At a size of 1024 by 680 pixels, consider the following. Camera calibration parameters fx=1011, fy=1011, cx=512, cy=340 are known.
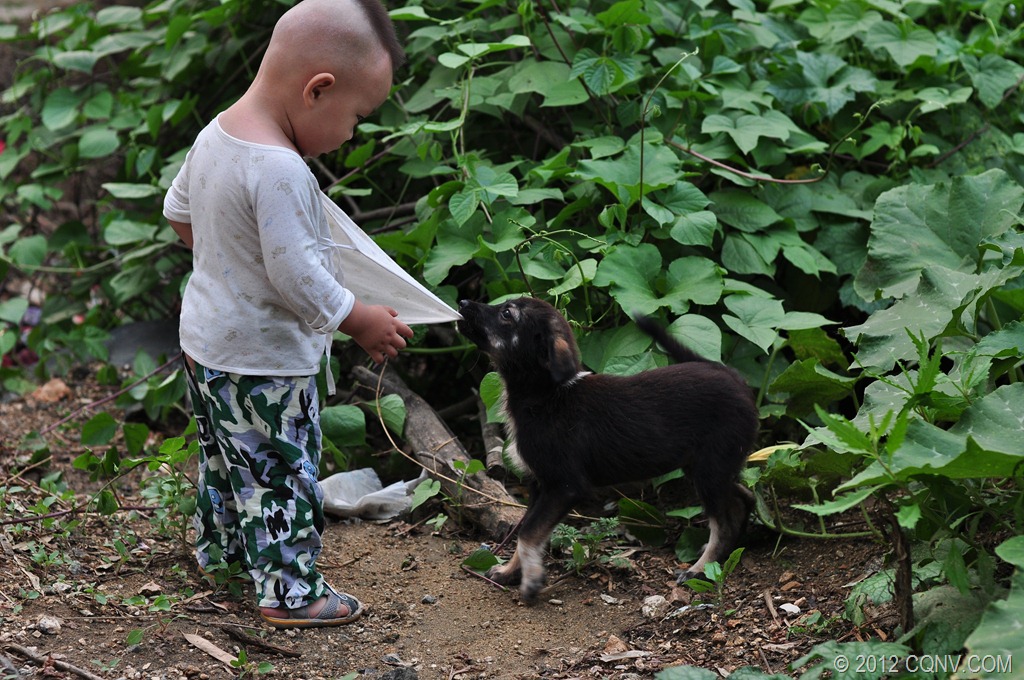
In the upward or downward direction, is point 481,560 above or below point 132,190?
below

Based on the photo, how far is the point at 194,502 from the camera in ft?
12.7

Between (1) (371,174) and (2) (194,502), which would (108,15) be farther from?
(2) (194,502)

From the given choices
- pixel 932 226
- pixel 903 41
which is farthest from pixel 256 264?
pixel 903 41

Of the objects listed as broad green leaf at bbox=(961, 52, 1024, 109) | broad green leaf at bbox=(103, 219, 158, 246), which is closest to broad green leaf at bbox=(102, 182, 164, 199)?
broad green leaf at bbox=(103, 219, 158, 246)

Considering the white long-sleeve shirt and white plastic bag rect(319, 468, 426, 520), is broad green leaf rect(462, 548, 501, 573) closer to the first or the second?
white plastic bag rect(319, 468, 426, 520)

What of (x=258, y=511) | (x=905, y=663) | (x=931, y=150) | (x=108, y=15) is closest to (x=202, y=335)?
(x=258, y=511)

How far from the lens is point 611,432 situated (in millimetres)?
3811

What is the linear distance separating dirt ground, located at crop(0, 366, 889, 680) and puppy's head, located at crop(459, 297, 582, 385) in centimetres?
79

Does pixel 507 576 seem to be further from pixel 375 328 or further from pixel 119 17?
pixel 119 17

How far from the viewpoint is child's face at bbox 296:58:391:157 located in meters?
3.23

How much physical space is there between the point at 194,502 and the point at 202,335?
86cm

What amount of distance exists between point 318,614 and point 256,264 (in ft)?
4.04

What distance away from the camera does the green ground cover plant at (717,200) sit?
10.8 ft

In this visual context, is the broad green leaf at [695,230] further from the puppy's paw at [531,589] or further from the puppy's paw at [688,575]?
the puppy's paw at [531,589]
